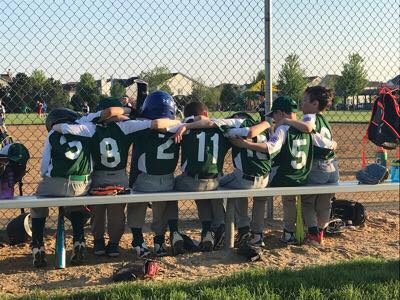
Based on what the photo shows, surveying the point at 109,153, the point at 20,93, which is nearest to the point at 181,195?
the point at 109,153

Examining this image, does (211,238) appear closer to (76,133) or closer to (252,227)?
(252,227)

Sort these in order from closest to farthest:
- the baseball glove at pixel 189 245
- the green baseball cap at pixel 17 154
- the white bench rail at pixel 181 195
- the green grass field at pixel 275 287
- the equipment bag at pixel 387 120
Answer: the green grass field at pixel 275 287, the white bench rail at pixel 181 195, the green baseball cap at pixel 17 154, the baseball glove at pixel 189 245, the equipment bag at pixel 387 120

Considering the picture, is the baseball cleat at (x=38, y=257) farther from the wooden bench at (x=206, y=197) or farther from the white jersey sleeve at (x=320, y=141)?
the white jersey sleeve at (x=320, y=141)

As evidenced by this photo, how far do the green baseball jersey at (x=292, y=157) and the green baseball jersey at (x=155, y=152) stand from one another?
1.03 metres

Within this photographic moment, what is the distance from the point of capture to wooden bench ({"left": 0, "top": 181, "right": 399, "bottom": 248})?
417 cm

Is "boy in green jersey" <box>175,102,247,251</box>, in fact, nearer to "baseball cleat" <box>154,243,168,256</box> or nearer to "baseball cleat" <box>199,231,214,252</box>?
"baseball cleat" <box>199,231,214,252</box>

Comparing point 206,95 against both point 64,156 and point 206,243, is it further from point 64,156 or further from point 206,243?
point 64,156

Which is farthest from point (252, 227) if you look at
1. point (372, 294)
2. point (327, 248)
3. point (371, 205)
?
point (371, 205)

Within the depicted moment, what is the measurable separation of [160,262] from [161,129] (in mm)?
1214

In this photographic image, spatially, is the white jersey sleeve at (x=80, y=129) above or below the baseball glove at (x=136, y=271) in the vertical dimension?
above

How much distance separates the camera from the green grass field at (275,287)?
11.9ft

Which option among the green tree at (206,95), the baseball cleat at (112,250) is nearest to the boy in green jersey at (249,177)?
the baseball cleat at (112,250)

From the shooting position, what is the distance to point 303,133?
16.1ft

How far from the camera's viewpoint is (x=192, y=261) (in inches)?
180
